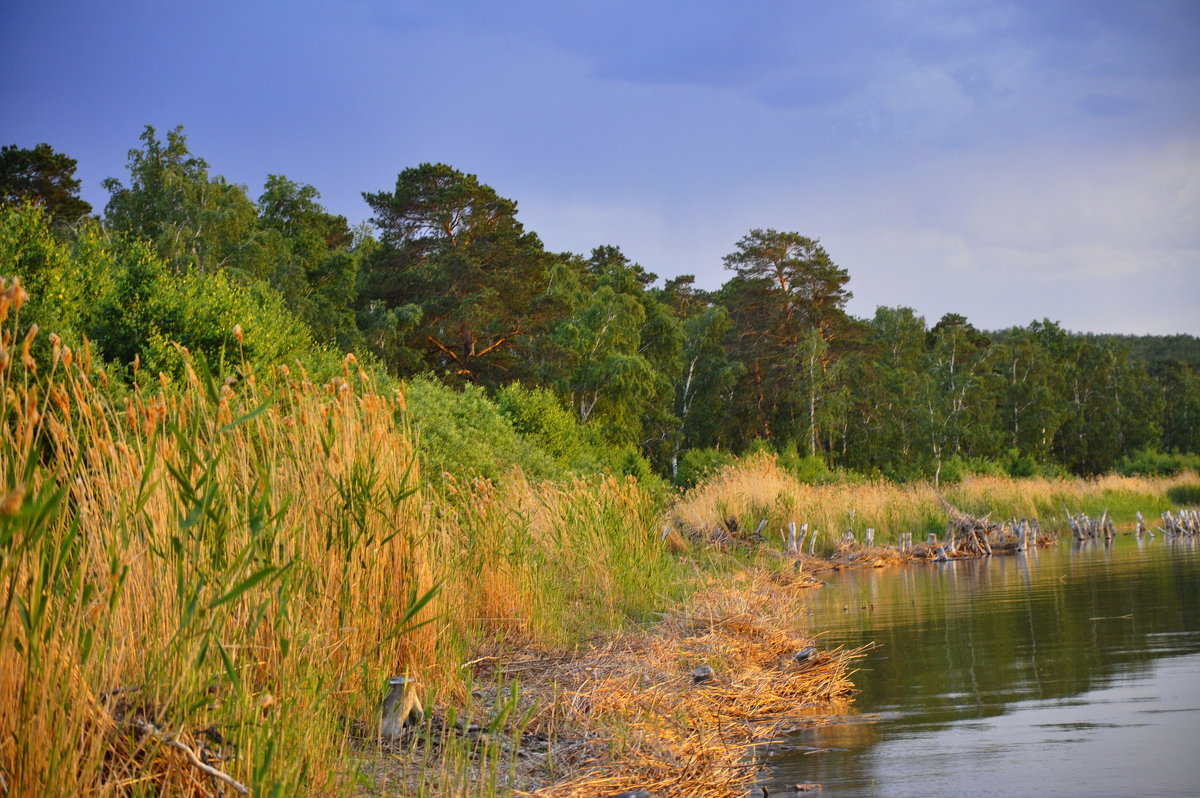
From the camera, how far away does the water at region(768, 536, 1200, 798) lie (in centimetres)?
451

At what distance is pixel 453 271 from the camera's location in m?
34.5

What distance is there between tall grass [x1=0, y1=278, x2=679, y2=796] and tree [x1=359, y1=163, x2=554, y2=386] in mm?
28017

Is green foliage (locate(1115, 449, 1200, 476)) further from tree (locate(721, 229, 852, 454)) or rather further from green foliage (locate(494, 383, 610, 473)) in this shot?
green foliage (locate(494, 383, 610, 473))

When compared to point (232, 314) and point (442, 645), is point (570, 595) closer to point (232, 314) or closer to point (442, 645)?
point (442, 645)

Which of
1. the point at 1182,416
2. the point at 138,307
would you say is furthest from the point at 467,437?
the point at 1182,416

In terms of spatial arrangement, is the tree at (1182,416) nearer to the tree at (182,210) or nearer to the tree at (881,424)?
the tree at (881,424)

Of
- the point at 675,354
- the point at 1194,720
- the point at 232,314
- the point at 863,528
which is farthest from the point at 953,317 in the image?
the point at 1194,720

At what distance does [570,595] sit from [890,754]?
3.94 meters

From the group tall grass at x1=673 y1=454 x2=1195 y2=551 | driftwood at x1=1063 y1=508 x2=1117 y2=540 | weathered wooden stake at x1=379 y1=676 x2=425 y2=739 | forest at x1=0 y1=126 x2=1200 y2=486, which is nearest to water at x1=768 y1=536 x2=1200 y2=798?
weathered wooden stake at x1=379 y1=676 x2=425 y2=739

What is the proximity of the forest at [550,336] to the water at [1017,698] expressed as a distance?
6978 mm

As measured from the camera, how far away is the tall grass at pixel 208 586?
268 centimetres

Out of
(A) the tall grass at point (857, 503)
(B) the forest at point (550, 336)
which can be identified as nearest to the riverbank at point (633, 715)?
(B) the forest at point (550, 336)

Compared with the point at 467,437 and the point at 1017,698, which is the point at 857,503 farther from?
the point at 1017,698

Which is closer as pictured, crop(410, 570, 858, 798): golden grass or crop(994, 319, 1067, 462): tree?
crop(410, 570, 858, 798): golden grass
